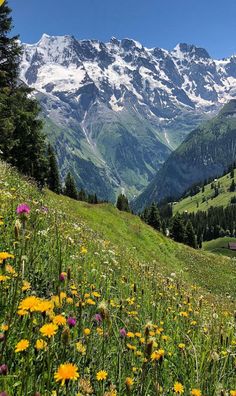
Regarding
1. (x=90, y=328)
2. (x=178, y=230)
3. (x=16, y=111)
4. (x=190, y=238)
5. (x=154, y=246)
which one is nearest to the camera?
(x=90, y=328)

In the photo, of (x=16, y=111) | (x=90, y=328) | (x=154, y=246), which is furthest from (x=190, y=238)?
(x=90, y=328)

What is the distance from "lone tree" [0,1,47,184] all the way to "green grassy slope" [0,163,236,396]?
27331 millimetres

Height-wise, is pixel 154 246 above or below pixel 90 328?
above

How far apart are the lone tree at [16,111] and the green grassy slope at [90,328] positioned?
89.7 feet

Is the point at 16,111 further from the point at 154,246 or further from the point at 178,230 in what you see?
the point at 178,230

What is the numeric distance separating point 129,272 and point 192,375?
20.9 ft

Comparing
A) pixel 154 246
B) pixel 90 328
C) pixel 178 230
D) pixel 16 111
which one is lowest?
pixel 90 328

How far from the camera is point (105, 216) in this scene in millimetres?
44125

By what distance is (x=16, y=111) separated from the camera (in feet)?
132

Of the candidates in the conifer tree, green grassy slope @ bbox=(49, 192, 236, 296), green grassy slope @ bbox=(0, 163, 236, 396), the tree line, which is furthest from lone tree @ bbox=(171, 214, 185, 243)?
green grassy slope @ bbox=(0, 163, 236, 396)

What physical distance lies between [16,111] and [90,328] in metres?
37.9

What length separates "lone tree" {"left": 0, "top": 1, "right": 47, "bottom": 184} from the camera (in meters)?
37.7

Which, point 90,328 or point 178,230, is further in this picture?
point 178,230

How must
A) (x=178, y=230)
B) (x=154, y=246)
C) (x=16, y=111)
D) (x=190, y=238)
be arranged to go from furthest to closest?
(x=190, y=238)
(x=178, y=230)
(x=154, y=246)
(x=16, y=111)
